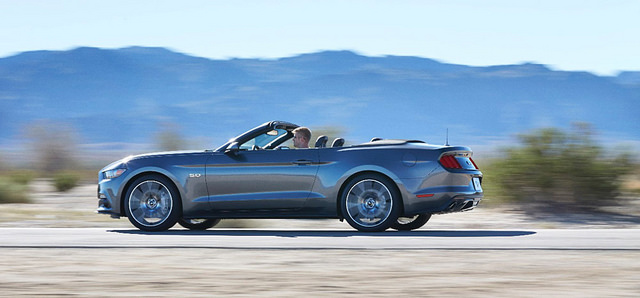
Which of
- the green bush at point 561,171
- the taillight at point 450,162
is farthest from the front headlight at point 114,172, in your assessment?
the green bush at point 561,171

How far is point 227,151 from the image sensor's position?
1278 centimetres

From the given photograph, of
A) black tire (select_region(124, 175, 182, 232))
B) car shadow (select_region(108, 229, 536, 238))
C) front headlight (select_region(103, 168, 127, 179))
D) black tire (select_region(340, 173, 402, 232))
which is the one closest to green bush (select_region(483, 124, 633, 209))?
car shadow (select_region(108, 229, 536, 238))

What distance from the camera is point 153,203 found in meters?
13.0

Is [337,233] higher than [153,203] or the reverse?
the reverse

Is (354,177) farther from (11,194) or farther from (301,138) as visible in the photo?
(11,194)

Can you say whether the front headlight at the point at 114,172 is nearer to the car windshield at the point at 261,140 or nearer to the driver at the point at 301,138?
the car windshield at the point at 261,140

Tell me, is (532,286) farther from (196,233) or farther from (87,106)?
(87,106)

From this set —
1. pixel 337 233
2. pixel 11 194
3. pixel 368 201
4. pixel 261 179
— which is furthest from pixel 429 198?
pixel 11 194

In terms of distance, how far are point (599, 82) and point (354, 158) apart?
16736cm

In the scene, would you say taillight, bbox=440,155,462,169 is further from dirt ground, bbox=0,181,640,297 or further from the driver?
dirt ground, bbox=0,181,640,297

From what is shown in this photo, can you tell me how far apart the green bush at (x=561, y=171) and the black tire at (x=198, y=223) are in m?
7.99

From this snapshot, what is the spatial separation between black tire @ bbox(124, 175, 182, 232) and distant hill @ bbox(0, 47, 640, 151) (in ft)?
379

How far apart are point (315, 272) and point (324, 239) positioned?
128 inches

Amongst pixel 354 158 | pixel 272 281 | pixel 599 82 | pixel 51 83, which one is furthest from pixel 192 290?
pixel 599 82
